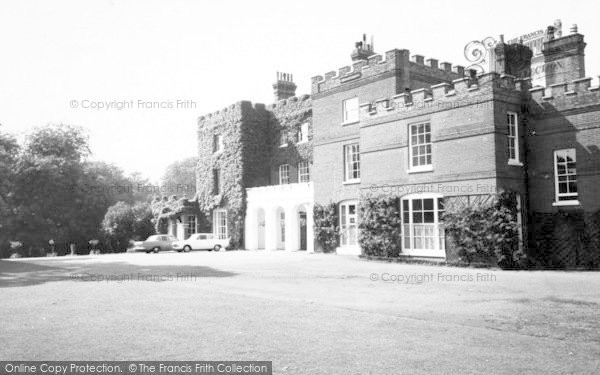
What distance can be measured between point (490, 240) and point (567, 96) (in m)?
6.62

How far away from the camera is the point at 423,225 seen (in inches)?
875

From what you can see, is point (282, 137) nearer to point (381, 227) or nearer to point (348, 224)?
point (348, 224)

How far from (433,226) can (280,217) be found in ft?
44.5

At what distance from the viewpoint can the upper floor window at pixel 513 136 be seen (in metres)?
21.2

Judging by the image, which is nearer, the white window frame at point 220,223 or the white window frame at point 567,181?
the white window frame at point 567,181

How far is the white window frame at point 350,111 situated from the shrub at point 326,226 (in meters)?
4.50

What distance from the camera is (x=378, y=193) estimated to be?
2409cm

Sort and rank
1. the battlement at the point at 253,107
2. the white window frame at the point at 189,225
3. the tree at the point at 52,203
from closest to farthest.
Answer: the battlement at the point at 253,107 → the white window frame at the point at 189,225 → the tree at the point at 52,203

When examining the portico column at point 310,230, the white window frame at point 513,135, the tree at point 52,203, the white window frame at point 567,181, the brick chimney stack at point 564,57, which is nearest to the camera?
the white window frame at point 567,181

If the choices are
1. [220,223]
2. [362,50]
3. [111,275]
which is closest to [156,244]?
[220,223]

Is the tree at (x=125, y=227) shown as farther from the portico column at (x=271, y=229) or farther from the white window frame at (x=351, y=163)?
the white window frame at (x=351, y=163)

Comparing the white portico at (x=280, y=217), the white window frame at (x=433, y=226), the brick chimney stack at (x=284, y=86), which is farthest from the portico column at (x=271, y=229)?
the white window frame at (x=433, y=226)

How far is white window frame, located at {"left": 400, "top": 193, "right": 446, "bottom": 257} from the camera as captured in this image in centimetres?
2153

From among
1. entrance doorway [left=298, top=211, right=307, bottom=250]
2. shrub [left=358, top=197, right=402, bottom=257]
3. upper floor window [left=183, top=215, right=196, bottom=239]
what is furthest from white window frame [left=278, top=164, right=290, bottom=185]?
shrub [left=358, top=197, right=402, bottom=257]
